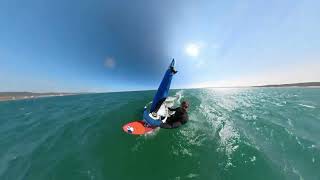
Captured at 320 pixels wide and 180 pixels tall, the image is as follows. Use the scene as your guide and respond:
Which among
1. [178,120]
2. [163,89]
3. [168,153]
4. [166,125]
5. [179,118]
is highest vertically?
[163,89]

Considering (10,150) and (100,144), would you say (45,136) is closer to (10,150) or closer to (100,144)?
(10,150)

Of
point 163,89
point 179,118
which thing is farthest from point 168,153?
point 163,89

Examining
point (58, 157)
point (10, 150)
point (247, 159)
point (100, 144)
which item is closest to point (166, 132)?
point (100, 144)

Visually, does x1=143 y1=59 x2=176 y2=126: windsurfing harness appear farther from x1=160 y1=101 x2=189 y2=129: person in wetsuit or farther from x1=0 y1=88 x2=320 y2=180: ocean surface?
x1=0 y1=88 x2=320 y2=180: ocean surface

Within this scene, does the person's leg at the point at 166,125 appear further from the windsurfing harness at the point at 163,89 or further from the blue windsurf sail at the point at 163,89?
the blue windsurf sail at the point at 163,89

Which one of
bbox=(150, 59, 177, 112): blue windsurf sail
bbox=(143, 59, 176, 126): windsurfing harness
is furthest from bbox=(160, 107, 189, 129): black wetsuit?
bbox=(150, 59, 177, 112): blue windsurf sail

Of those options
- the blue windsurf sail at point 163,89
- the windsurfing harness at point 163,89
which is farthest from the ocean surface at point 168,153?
the blue windsurf sail at point 163,89

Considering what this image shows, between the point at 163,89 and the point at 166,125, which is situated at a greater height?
the point at 163,89

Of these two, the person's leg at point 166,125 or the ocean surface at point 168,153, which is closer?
the ocean surface at point 168,153

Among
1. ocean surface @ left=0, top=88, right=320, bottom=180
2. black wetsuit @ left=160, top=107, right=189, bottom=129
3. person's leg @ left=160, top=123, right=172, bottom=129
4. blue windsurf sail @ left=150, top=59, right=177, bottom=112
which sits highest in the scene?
blue windsurf sail @ left=150, top=59, right=177, bottom=112

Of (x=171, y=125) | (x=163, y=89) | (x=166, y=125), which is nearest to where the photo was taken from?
(x=171, y=125)

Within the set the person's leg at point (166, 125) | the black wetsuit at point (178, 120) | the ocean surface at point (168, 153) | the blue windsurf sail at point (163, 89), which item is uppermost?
the blue windsurf sail at point (163, 89)

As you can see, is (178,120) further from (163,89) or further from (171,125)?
(163,89)

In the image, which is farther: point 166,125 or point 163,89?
point 163,89
